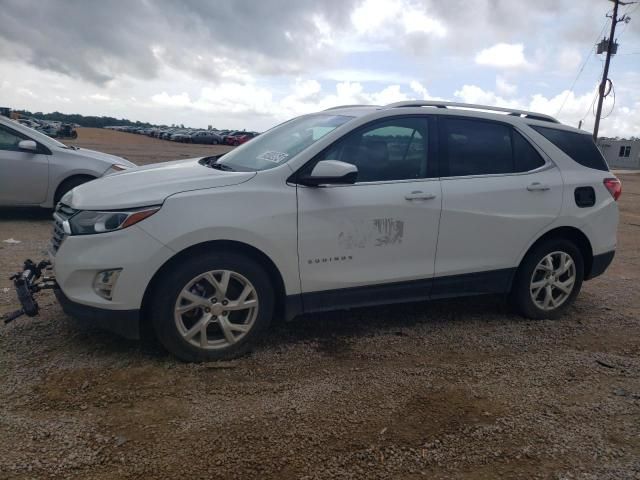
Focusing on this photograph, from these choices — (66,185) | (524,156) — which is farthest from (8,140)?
(524,156)

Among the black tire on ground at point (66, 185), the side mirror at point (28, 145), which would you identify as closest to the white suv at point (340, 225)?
the black tire on ground at point (66, 185)

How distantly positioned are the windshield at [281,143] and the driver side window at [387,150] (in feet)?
0.60

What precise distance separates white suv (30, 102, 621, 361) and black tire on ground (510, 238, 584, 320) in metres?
0.01

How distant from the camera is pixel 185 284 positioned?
11.3 feet

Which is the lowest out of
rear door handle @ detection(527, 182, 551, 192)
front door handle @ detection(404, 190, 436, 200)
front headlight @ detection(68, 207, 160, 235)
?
front headlight @ detection(68, 207, 160, 235)

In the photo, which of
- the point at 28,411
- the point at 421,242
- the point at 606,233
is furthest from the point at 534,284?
the point at 28,411

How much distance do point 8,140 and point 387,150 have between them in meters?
6.21


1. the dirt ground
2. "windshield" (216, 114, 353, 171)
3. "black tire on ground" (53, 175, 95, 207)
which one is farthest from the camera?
"black tire on ground" (53, 175, 95, 207)

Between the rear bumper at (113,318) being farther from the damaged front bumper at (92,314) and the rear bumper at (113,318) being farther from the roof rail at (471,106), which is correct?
the roof rail at (471,106)

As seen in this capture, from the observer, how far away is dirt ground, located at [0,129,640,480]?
2.67 meters

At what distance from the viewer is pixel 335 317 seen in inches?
182

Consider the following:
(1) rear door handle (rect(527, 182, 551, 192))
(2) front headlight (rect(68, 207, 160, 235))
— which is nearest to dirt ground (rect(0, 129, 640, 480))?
(2) front headlight (rect(68, 207, 160, 235))

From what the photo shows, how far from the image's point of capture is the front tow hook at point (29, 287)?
138 inches

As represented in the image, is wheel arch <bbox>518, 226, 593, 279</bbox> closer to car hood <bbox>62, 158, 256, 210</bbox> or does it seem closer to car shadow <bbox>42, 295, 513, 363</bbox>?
car shadow <bbox>42, 295, 513, 363</bbox>
